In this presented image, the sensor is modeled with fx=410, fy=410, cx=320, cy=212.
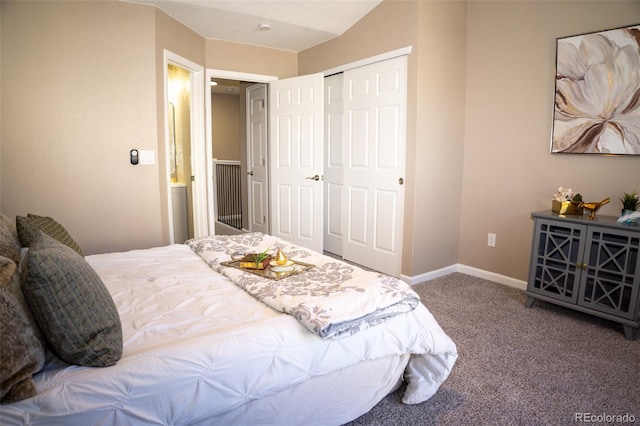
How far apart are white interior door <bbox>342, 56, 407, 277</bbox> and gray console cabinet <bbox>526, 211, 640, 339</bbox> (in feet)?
3.91

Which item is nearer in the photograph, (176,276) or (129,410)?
(129,410)

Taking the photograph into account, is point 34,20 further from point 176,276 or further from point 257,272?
point 257,272

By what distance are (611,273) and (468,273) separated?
4.76 feet

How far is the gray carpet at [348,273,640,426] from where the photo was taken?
6.22 ft

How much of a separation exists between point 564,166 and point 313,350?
9.27 feet

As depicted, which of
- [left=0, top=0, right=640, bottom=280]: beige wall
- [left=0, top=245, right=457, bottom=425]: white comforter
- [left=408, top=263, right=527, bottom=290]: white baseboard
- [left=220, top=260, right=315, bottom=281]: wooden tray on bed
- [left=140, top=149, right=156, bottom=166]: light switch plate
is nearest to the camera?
[left=0, top=245, right=457, bottom=425]: white comforter

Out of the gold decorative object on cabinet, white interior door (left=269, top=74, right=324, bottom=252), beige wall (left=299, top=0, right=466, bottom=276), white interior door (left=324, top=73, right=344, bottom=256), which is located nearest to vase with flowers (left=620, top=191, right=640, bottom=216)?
the gold decorative object on cabinet

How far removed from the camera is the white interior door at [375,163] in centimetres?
378

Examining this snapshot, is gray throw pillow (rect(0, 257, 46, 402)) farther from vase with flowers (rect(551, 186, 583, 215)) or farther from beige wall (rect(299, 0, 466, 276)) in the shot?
vase with flowers (rect(551, 186, 583, 215))

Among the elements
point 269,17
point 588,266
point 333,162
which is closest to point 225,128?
Answer: point 333,162

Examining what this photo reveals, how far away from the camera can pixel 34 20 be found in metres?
2.93

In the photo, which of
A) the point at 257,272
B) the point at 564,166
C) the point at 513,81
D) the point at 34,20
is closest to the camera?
the point at 257,272

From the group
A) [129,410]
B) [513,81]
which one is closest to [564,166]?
[513,81]

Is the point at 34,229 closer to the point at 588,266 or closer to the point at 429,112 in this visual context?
the point at 429,112
